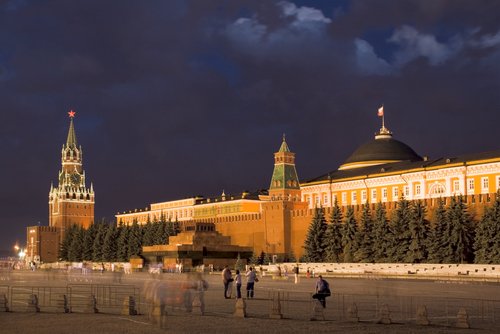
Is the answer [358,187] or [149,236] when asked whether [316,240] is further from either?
[149,236]

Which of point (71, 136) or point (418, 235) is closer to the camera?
point (418, 235)


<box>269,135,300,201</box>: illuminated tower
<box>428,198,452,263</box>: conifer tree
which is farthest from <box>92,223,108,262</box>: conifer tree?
<box>428,198,452,263</box>: conifer tree

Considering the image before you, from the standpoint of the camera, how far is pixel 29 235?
12062 cm

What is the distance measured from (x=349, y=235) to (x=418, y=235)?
7.18 metres

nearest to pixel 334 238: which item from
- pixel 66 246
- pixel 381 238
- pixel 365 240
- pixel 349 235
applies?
pixel 349 235

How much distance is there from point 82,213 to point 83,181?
6654 mm

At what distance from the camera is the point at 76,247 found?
95375 millimetres

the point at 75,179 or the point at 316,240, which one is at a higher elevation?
the point at 75,179

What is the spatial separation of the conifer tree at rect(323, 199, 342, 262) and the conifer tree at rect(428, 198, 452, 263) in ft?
31.1

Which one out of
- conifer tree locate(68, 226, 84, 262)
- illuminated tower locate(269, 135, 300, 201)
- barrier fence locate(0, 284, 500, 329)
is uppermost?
illuminated tower locate(269, 135, 300, 201)

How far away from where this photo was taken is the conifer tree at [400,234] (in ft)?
172

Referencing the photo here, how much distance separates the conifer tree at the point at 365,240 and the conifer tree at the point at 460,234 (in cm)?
704

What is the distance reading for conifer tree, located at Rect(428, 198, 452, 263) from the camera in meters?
49.6

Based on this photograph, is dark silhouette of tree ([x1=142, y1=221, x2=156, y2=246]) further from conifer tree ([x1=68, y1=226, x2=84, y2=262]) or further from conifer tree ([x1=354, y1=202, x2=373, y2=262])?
conifer tree ([x1=354, y1=202, x2=373, y2=262])
